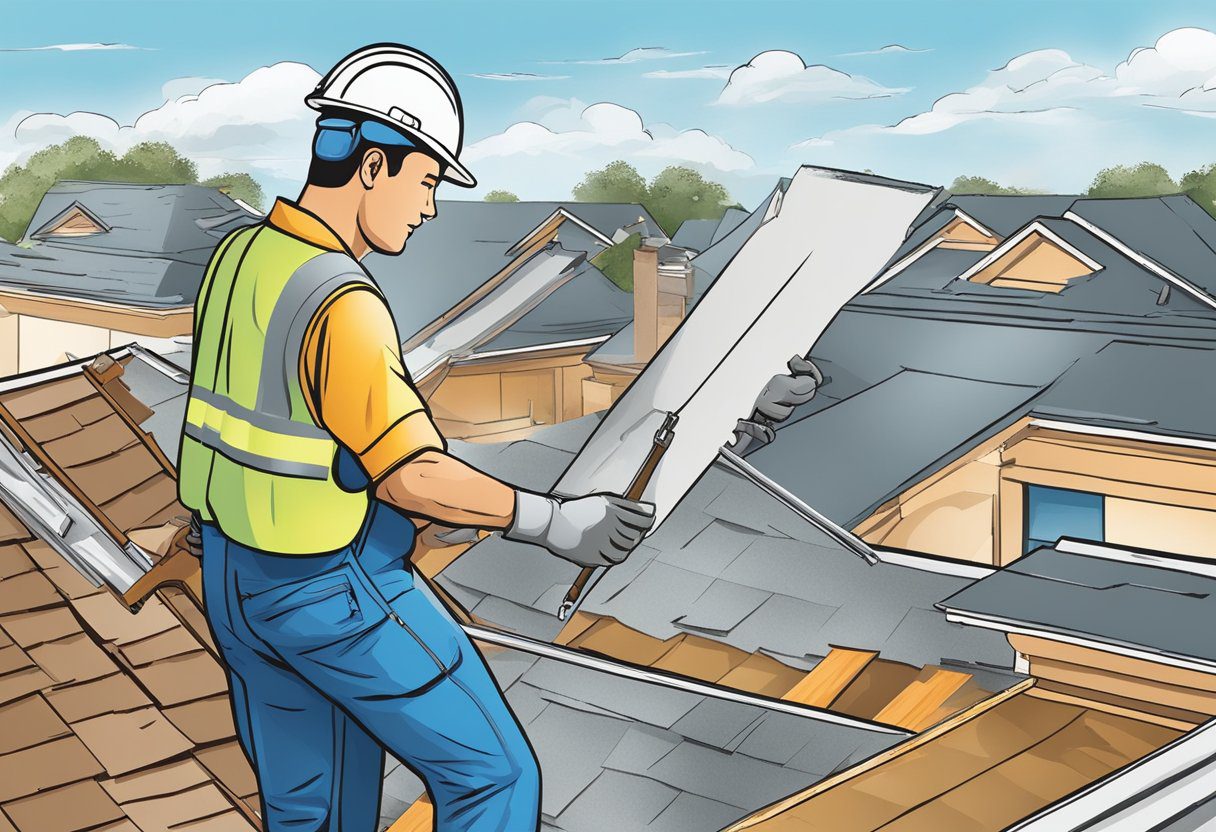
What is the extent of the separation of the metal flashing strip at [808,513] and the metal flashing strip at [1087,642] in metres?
1.13

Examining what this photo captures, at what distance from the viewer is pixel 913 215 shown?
2.67 meters

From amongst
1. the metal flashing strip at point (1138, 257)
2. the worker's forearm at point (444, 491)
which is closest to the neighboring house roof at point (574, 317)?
the metal flashing strip at point (1138, 257)

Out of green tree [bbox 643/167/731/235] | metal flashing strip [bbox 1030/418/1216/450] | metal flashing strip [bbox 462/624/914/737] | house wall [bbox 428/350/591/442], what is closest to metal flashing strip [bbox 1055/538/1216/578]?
metal flashing strip [bbox 462/624/914/737]

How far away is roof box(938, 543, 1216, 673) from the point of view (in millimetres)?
2635

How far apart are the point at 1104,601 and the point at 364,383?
1.92 meters

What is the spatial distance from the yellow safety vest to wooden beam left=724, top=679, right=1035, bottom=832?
979 mm

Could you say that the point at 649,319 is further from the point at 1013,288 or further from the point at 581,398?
the point at 581,398

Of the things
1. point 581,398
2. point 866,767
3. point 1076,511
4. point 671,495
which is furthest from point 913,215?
point 581,398

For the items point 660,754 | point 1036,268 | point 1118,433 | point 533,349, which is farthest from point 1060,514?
point 533,349

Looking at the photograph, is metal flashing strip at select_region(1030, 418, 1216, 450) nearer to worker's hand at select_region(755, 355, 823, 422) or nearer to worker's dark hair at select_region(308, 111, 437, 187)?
worker's hand at select_region(755, 355, 823, 422)

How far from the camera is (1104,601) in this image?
284cm

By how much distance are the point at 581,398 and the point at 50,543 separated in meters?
10.5

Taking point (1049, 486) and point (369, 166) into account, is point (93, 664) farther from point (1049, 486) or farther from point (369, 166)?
point (1049, 486)

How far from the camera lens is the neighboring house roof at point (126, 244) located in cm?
1202
